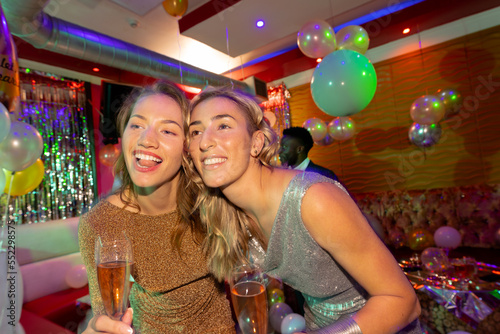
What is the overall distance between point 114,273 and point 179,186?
2.57ft

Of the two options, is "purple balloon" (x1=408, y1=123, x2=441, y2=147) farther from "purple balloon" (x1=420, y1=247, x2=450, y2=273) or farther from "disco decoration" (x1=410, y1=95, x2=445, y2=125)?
"purple balloon" (x1=420, y1=247, x2=450, y2=273)

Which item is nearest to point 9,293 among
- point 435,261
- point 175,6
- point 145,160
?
point 145,160

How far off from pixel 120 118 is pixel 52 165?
18.7 feet

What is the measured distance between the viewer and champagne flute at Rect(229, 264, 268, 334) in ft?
2.71

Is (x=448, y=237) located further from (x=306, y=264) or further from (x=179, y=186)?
(x=179, y=186)

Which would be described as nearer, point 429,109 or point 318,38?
point 318,38

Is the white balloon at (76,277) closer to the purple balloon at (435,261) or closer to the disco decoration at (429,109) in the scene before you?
the purple balloon at (435,261)

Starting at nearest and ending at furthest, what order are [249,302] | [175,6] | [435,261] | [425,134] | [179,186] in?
[249,302]
[179,186]
[435,261]
[175,6]
[425,134]

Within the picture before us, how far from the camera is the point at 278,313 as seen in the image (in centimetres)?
308

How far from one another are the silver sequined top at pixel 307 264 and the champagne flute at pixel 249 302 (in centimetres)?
34

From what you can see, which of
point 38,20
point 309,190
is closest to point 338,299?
point 309,190

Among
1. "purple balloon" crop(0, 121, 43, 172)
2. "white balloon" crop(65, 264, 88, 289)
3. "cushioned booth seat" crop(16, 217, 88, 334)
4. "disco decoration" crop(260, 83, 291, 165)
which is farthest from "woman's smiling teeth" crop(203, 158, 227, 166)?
"disco decoration" crop(260, 83, 291, 165)

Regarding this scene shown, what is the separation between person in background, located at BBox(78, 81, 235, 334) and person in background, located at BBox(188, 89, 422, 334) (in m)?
0.11

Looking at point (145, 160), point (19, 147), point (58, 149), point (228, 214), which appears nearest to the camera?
point (145, 160)
